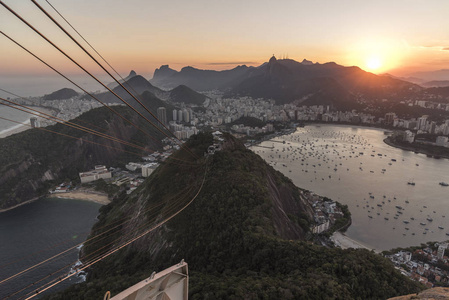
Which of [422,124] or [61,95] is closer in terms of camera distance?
[422,124]

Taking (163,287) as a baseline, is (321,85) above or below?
above

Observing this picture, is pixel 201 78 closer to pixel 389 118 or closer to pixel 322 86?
pixel 322 86

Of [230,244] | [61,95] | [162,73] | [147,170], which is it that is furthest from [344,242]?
[162,73]

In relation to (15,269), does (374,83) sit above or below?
above

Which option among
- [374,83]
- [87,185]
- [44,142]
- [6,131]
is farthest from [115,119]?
[374,83]

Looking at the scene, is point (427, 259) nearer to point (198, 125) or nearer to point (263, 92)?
point (198, 125)

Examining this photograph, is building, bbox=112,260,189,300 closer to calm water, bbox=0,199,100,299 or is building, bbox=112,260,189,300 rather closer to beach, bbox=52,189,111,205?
calm water, bbox=0,199,100,299

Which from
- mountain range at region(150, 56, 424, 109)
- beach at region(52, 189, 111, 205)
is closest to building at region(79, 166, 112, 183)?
beach at region(52, 189, 111, 205)
